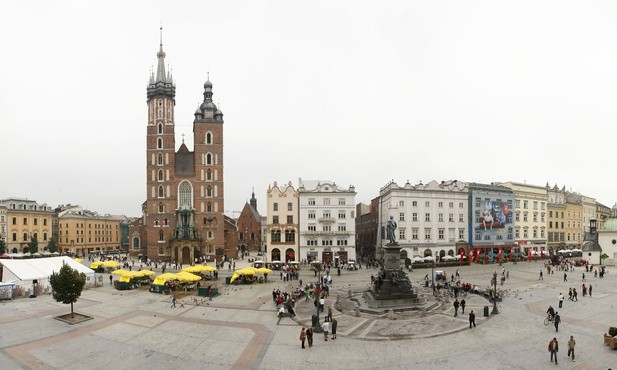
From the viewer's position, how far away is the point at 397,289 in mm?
32250

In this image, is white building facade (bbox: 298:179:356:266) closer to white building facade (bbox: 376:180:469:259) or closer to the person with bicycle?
white building facade (bbox: 376:180:469:259)

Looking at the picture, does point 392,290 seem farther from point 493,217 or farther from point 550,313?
point 493,217

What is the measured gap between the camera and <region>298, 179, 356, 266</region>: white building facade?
223 ft

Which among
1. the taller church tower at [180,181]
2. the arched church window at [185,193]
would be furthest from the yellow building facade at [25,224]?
the arched church window at [185,193]

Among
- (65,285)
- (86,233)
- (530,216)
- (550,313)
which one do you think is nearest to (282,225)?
(65,285)

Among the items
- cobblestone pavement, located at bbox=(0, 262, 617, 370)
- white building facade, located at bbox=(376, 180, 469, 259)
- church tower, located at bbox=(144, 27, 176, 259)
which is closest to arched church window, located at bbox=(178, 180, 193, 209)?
church tower, located at bbox=(144, 27, 176, 259)

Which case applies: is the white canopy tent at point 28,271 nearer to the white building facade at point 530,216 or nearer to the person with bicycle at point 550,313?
the person with bicycle at point 550,313

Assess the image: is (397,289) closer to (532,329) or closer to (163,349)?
(532,329)

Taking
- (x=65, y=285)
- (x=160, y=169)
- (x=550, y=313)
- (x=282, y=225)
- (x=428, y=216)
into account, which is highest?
(x=160, y=169)

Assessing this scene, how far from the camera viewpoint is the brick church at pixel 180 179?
7831cm

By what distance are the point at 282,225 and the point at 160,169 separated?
29.5m

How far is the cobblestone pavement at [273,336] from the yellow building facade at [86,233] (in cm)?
7446

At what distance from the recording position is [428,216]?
70.1 meters

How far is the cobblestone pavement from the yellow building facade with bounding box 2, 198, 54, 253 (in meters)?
61.7
